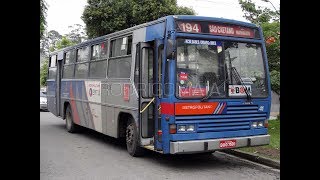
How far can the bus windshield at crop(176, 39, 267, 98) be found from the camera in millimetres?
7879

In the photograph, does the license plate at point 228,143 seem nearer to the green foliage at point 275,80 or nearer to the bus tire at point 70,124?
the green foliage at point 275,80

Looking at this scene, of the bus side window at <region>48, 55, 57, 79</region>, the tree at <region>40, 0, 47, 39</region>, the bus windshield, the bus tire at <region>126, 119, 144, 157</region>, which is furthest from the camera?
the bus side window at <region>48, 55, 57, 79</region>

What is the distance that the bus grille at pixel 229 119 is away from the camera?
25.9ft

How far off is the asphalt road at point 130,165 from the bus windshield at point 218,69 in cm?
152

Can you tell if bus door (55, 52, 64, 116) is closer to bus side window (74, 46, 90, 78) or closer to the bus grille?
bus side window (74, 46, 90, 78)

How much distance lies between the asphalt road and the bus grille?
86 centimetres

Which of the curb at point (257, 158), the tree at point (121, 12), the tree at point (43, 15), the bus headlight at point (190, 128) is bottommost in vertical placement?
the curb at point (257, 158)

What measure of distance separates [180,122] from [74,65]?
276 inches

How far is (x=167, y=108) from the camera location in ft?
25.9

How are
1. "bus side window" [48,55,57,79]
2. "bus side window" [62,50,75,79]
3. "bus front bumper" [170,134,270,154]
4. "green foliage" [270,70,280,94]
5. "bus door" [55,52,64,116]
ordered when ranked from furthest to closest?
"bus side window" [48,55,57,79], "bus door" [55,52,64,116], "bus side window" [62,50,75,79], "green foliage" [270,70,280,94], "bus front bumper" [170,134,270,154]

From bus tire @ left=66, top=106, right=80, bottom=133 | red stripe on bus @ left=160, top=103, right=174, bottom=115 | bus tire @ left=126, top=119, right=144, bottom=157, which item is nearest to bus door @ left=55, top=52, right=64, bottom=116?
bus tire @ left=66, top=106, right=80, bottom=133

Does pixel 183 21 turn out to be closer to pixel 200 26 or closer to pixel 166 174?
pixel 200 26

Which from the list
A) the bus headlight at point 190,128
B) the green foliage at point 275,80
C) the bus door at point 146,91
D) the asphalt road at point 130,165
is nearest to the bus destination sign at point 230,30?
the bus door at point 146,91

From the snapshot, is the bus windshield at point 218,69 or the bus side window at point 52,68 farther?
the bus side window at point 52,68
